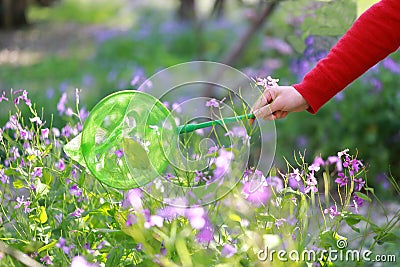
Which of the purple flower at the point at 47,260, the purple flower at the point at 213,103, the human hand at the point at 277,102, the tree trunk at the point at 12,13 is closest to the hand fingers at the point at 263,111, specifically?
the human hand at the point at 277,102

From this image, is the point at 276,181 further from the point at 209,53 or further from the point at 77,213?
the point at 209,53

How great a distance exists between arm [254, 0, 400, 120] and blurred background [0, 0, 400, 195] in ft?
2.60

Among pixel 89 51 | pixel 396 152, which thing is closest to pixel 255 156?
pixel 396 152

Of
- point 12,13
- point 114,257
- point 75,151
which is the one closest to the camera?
point 114,257

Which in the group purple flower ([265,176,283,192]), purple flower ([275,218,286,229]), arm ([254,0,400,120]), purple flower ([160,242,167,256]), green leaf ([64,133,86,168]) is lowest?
purple flower ([265,176,283,192])

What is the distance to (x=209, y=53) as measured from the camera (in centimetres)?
776

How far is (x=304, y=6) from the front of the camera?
2881 mm

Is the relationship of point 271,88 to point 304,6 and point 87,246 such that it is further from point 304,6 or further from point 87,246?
point 304,6

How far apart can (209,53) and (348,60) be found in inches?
239

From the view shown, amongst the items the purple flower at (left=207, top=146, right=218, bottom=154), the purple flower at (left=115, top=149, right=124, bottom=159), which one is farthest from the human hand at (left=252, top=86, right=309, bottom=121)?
the purple flower at (left=115, top=149, right=124, bottom=159)

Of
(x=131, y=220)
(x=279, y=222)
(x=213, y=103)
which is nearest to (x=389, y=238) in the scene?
(x=279, y=222)

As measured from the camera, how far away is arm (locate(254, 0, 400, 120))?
1.73m

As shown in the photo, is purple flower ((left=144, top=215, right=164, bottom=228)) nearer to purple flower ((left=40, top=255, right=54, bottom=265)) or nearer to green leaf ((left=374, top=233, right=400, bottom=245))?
purple flower ((left=40, top=255, right=54, bottom=265))

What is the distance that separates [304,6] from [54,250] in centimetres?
154
